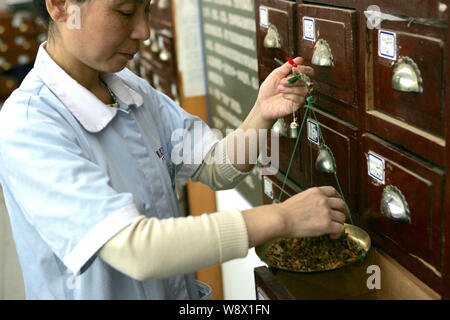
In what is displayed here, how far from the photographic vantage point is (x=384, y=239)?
1.32 m

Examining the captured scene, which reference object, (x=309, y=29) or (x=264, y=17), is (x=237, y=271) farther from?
(x=309, y=29)

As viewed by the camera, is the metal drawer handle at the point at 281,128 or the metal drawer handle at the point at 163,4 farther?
the metal drawer handle at the point at 163,4

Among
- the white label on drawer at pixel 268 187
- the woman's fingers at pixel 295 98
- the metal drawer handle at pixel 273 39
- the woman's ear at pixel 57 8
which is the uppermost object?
the woman's ear at pixel 57 8

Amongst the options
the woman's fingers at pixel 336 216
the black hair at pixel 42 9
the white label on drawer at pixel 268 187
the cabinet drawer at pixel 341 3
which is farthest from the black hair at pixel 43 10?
the white label on drawer at pixel 268 187

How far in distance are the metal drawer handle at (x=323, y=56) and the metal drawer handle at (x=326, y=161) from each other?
0.22 m

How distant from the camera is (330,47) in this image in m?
1.38

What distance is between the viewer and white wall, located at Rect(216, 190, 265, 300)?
260cm

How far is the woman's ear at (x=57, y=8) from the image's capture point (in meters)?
1.22

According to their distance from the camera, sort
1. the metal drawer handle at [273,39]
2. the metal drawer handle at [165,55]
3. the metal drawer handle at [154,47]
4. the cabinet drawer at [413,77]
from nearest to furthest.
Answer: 1. the cabinet drawer at [413,77]
2. the metal drawer handle at [273,39]
3. the metal drawer handle at [165,55]
4. the metal drawer handle at [154,47]

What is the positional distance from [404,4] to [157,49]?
2.36 m

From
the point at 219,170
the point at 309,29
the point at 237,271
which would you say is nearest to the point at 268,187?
the point at 219,170

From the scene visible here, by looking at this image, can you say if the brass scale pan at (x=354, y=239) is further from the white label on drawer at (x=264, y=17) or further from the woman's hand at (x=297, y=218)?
the white label on drawer at (x=264, y=17)
